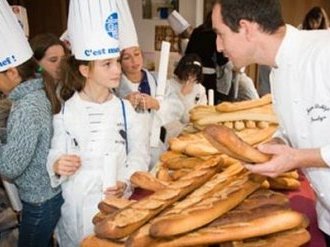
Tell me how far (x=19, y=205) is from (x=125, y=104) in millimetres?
537

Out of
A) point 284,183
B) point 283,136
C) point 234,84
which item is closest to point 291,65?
point 283,136

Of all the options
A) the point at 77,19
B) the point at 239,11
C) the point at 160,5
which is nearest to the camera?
the point at 239,11

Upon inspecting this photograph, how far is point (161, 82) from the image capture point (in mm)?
1448

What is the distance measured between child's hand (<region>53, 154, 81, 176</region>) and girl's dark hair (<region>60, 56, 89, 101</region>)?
0.23m

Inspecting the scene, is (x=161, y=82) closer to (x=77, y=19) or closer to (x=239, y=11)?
(x=77, y=19)

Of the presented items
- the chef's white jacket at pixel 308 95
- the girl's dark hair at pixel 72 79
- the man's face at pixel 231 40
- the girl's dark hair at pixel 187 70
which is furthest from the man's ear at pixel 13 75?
the girl's dark hair at pixel 187 70

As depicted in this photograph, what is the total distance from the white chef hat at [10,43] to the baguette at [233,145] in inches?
29.1

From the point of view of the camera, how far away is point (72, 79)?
4.53 feet

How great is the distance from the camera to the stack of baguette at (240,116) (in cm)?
140

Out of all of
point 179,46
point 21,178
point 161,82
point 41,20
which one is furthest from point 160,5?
point 21,178

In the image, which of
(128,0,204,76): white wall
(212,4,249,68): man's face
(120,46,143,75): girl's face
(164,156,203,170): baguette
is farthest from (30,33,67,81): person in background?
Answer: (128,0,204,76): white wall

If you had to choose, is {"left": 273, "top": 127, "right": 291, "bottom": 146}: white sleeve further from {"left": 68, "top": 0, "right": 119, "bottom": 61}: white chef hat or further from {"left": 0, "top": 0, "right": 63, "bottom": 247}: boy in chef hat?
{"left": 0, "top": 0, "right": 63, "bottom": 247}: boy in chef hat

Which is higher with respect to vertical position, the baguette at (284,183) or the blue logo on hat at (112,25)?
the blue logo on hat at (112,25)

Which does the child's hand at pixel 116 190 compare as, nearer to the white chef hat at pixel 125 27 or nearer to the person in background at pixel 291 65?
the person in background at pixel 291 65
